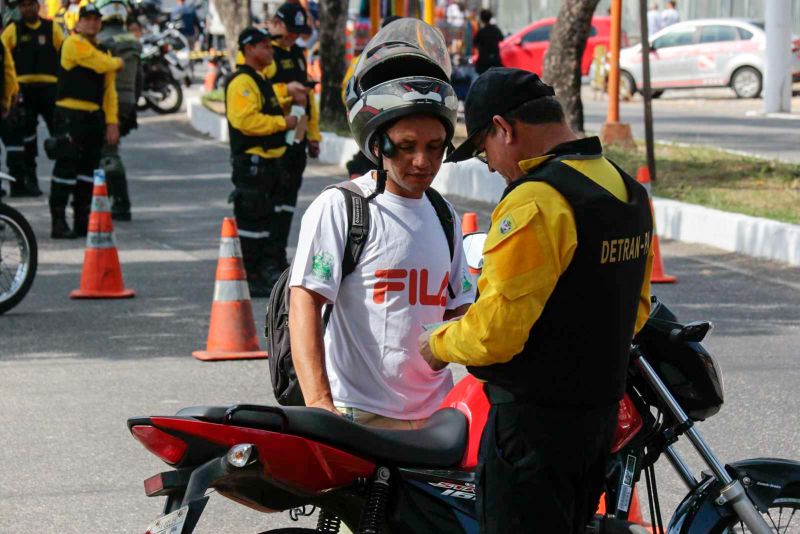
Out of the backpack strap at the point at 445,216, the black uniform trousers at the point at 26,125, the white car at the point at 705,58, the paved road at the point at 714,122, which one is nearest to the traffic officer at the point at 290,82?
the black uniform trousers at the point at 26,125

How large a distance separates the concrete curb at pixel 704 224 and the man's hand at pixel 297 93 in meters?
2.23

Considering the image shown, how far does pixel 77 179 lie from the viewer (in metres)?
12.8

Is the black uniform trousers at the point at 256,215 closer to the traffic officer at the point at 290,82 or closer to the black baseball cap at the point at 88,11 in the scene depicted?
the traffic officer at the point at 290,82

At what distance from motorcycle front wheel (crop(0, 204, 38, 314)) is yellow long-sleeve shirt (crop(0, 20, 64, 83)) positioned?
581 cm

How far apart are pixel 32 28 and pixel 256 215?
593 centimetres

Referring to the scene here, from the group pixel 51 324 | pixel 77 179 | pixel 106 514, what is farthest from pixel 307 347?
pixel 77 179

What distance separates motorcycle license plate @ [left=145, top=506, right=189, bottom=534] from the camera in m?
3.17

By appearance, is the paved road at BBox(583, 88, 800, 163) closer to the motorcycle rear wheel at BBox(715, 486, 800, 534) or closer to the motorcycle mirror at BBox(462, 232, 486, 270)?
the motorcycle rear wheel at BBox(715, 486, 800, 534)

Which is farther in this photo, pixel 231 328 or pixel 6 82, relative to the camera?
pixel 6 82

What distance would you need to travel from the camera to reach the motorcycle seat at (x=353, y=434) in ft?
10.9

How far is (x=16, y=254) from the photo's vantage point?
31.7ft

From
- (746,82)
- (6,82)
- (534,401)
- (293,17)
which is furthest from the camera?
(746,82)

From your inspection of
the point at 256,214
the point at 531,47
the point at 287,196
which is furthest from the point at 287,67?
the point at 531,47

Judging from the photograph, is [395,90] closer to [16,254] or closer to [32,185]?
[16,254]
